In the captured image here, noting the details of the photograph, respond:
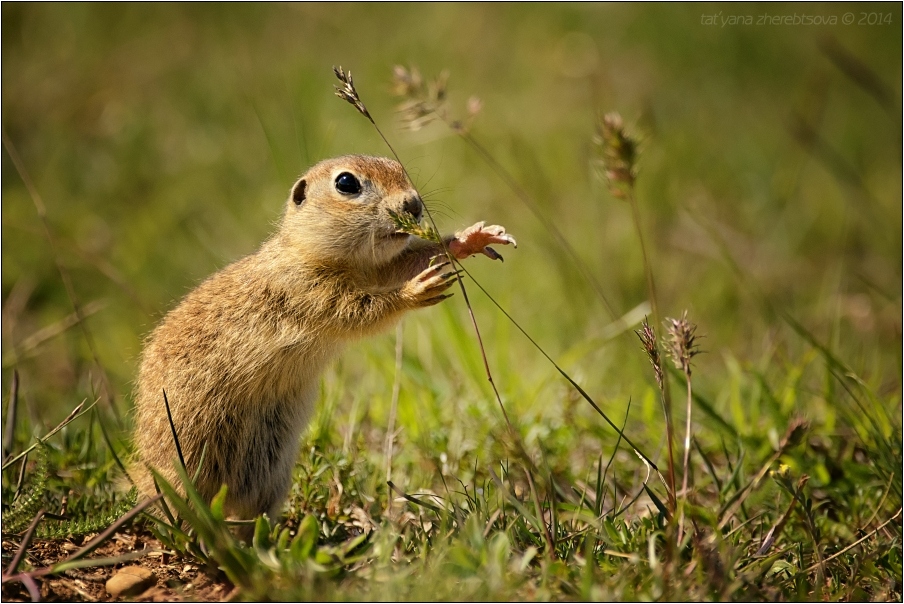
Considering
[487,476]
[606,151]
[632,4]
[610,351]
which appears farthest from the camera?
[632,4]

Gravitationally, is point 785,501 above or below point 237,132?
below

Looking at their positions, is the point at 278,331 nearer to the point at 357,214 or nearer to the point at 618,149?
the point at 357,214

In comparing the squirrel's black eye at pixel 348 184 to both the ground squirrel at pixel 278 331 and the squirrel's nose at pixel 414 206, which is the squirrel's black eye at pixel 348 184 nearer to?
the ground squirrel at pixel 278 331

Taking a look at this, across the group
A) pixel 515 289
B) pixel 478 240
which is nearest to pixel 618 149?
pixel 478 240

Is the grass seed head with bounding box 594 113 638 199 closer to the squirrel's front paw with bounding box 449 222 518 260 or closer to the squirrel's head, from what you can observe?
the squirrel's front paw with bounding box 449 222 518 260

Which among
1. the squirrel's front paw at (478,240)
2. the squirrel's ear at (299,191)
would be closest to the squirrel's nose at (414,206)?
the squirrel's front paw at (478,240)

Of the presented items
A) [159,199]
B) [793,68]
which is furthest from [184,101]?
[793,68]

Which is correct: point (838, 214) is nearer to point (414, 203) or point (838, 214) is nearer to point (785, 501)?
point (785, 501)

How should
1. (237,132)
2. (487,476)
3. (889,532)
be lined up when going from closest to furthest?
1. (889,532)
2. (487,476)
3. (237,132)
